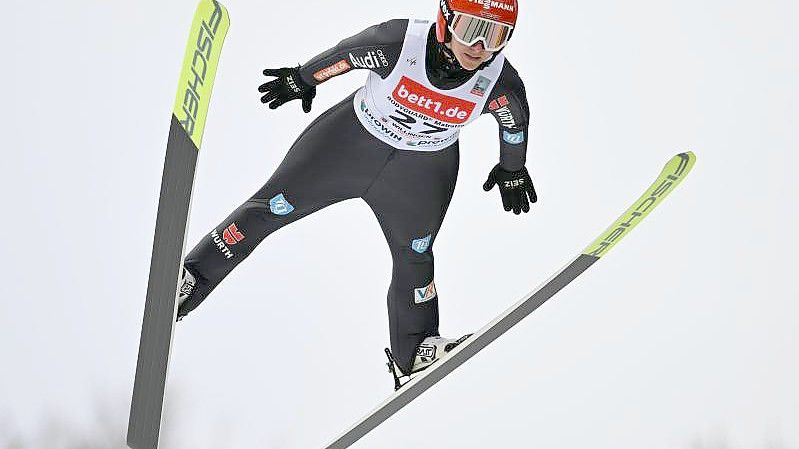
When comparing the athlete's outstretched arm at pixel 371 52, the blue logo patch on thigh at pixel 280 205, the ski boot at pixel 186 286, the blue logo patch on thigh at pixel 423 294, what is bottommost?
the blue logo patch on thigh at pixel 423 294

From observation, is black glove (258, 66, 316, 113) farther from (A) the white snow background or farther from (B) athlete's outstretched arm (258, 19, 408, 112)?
(A) the white snow background

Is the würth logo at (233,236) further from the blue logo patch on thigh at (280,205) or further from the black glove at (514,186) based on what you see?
the black glove at (514,186)

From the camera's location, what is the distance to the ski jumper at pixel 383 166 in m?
3.61

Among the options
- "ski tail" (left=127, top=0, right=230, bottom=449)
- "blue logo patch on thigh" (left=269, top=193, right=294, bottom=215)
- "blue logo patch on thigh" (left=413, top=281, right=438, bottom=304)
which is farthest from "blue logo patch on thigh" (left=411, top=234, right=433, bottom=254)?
"ski tail" (left=127, top=0, right=230, bottom=449)

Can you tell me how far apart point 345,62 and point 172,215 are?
0.92 meters

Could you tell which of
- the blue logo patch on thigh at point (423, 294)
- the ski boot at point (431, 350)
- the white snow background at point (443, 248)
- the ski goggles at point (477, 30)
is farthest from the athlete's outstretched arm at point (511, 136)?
the white snow background at point (443, 248)

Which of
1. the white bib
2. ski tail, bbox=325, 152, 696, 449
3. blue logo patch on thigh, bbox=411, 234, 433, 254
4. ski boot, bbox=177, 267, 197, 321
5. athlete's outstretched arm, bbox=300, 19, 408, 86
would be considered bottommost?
ski tail, bbox=325, 152, 696, 449

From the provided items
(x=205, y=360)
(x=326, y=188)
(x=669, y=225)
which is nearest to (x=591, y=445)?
(x=669, y=225)

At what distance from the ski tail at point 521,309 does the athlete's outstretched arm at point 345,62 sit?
3.01 feet

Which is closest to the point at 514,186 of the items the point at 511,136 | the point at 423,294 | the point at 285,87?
the point at 511,136

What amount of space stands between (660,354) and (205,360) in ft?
10.7

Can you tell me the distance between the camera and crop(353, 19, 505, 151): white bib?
3502 millimetres

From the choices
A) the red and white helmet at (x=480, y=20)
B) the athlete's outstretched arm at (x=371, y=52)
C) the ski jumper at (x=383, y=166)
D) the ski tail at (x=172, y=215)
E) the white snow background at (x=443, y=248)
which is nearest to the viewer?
the ski tail at (x=172, y=215)

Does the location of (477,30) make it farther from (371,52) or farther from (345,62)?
(345,62)
